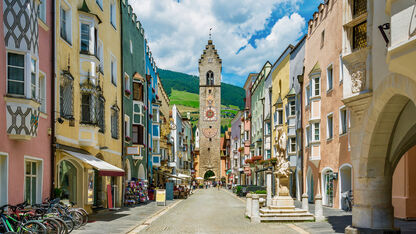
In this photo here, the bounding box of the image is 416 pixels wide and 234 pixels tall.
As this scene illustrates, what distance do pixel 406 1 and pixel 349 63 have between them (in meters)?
4.57

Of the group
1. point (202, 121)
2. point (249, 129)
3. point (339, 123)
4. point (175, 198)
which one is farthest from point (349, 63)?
point (202, 121)

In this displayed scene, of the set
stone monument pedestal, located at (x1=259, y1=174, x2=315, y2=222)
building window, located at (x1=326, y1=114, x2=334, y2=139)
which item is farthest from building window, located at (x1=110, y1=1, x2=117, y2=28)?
building window, located at (x1=326, y1=114, x2=334, y2=139)

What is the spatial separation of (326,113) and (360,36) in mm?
16710

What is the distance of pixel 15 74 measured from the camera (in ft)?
46.1

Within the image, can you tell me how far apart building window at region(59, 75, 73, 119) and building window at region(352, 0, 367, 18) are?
11.1m

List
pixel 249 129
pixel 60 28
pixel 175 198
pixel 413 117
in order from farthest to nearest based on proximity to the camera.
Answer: pixel 249 129 → pixel 175 198 → pixel 60 28 → pixel 413 117

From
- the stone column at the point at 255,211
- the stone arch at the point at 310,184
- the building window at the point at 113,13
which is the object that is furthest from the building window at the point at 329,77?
the building window at the point at 113,13

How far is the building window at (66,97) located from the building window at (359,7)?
1114 centimetres

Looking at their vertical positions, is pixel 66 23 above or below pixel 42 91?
above

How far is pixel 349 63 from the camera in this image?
14180 mm

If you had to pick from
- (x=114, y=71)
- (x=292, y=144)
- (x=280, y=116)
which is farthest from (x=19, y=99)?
(x=280, y=116)

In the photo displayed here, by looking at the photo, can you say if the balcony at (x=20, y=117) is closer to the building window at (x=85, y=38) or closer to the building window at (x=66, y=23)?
the building window at (x=66, y=23)

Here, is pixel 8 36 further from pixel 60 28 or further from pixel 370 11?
pixel 370 11

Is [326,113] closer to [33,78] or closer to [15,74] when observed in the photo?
[33,78]
